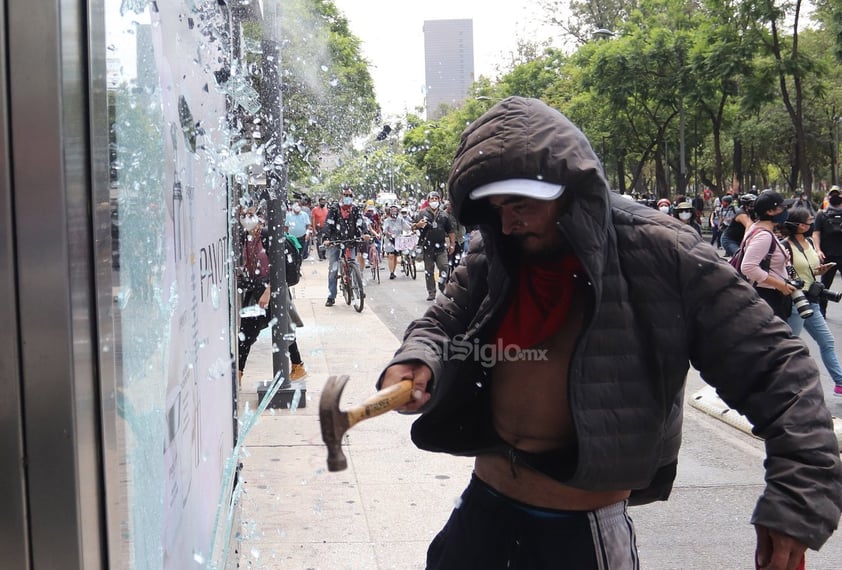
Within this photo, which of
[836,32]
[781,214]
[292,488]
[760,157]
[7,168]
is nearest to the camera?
[7,168]

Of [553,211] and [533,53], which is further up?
[533,53]

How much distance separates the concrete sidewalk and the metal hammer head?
107 inches

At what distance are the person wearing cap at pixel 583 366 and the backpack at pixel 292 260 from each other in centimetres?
551

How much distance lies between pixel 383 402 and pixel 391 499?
3.48 m

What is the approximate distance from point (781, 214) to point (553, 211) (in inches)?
223

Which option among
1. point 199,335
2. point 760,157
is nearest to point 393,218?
point 199,335

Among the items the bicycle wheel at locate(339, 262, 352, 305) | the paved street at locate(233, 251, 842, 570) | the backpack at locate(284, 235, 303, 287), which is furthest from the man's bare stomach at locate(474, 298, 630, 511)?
the bicycle wheel at locate(339, 262, 352, 305)

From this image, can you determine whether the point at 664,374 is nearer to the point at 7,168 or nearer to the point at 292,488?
the point at 7,168

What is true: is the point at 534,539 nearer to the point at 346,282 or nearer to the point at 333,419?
the point at 333,419

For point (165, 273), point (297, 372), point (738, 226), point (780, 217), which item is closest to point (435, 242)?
point (738, 226)

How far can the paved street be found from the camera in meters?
4.38

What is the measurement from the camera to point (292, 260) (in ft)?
25.6

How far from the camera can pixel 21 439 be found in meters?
1.09

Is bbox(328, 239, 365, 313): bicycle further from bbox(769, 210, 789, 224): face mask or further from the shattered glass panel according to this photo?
the shattered glass panel
